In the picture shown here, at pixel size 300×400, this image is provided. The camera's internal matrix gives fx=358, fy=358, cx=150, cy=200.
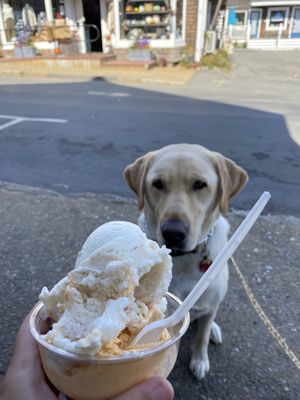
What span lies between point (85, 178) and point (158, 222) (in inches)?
124

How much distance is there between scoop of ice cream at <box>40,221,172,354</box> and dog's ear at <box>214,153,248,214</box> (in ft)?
5.48

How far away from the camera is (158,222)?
2584mm

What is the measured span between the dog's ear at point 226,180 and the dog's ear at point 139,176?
0.56m

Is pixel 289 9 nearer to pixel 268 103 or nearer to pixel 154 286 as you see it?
pixel 268 103

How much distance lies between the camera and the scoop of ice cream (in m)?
0.94

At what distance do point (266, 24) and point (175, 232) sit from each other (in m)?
40.1

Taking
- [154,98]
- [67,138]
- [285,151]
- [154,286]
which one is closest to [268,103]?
[154,98]

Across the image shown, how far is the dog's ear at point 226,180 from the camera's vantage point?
106 inches

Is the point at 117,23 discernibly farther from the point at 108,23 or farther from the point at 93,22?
the point at 93,22

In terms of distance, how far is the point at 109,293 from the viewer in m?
0.99

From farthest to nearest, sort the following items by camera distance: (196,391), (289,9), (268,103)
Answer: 1. (289,9)
2. (268,103)
3. (196,391)

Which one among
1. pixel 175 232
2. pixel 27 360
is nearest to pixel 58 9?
pixel 175 232

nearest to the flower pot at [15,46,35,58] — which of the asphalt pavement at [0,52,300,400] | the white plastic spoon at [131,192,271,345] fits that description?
the asphalt pavement at [0,52,300,400]

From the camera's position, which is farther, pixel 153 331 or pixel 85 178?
pixel 85 178
